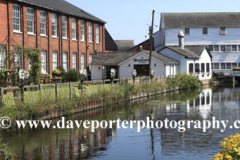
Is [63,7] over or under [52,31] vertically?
over

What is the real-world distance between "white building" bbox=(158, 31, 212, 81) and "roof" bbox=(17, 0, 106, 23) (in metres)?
10.3

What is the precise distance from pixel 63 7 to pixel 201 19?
3168cm

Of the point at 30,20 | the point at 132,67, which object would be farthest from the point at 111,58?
the point at 30,20

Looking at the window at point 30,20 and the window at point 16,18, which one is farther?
the window at point 30,20

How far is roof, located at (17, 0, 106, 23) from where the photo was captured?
115 ft

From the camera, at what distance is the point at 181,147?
12.2 meters

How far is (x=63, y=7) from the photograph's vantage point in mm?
40500

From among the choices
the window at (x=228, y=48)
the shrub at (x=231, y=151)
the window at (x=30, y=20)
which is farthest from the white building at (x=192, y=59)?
the shrub at (x=231, y=151)

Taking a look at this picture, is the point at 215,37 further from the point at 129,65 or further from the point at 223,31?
the point at 129,65

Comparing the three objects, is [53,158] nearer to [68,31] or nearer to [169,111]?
[169,111]

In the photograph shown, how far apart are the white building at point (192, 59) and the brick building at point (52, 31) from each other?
9.42 meters

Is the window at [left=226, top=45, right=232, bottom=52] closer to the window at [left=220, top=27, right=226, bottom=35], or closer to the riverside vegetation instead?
the window at [left=220, top=27, right=226, bottom=35]

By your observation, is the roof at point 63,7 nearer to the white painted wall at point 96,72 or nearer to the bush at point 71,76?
the white painted wall at point 96,72

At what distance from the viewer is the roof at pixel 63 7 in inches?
1381
